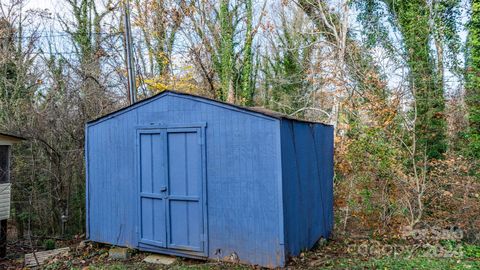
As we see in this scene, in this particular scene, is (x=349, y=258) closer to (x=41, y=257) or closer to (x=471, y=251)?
(x=471, y=251)

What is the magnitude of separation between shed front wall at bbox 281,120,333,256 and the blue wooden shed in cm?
2

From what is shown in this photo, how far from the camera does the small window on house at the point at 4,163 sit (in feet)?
29.7

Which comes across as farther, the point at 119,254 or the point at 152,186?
the point at 119,254

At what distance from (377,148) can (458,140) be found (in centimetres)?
263

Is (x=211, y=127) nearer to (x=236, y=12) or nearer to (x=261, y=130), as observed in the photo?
(x=261, y=130)

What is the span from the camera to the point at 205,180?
5543mm

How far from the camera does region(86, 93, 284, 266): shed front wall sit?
506cm

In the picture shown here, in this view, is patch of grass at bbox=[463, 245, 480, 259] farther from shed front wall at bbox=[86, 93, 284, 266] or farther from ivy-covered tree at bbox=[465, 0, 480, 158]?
ivy-covered tree at bbox=[465, 0, 480, 158]

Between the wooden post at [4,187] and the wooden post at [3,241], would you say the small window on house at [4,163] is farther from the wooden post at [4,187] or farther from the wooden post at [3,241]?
the wooden post at [3,241]

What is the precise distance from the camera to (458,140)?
381 inches

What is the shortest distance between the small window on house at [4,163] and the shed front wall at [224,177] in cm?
423

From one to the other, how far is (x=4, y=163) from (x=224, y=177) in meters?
6.73

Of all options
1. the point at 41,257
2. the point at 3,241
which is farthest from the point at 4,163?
the point at 41,257

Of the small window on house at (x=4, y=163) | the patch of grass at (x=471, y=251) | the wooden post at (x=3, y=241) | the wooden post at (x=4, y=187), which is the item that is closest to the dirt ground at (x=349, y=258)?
the patch of grass at (x=471, y=251)
